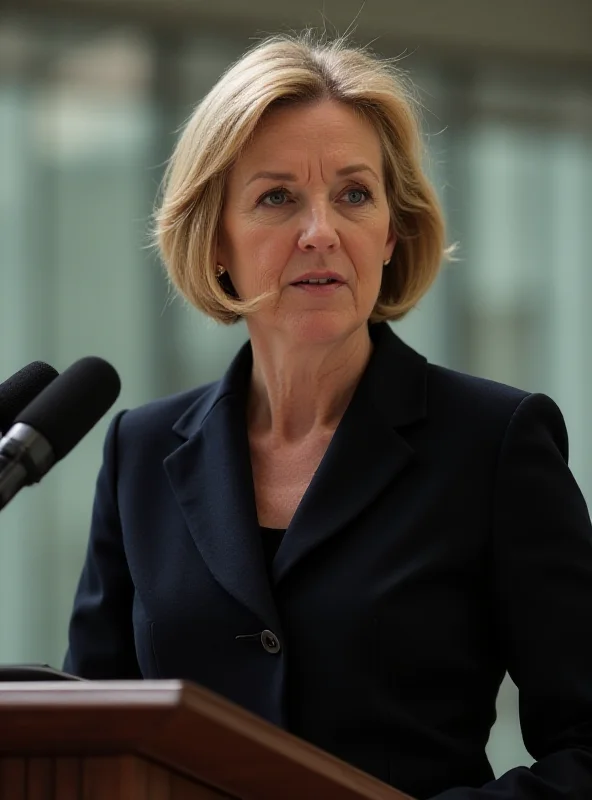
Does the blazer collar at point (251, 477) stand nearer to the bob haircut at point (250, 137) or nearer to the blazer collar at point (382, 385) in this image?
the blazer collar at point (382, 385)

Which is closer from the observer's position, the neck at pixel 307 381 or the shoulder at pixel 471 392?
the shoulder at pixel 471 392

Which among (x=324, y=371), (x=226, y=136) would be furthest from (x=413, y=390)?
(x=226, y=136)

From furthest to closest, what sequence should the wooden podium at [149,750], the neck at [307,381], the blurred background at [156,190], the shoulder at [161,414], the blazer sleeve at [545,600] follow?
the blurred background at [156,190] < the shoulder at [161,414] < the neck at [307,381] < the blazer sleeve at [545,600] < the wooden podium at [149,750]

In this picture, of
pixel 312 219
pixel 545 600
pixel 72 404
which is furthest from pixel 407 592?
pixel 72 404

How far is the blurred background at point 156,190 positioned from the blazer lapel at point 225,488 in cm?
266

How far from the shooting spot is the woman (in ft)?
5.15

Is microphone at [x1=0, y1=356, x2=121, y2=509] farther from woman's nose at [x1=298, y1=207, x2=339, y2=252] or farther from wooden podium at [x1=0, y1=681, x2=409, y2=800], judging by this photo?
woman's nose at [x1=298, y1=207, x2=339, y2=252]

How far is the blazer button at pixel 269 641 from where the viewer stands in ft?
5.28

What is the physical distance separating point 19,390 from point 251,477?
0.65 meters

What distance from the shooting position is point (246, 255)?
5.98 ft

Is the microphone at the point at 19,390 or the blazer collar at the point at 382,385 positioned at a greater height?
the microphone at the point at 19,390

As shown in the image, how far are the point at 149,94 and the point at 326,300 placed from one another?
323 centimetres

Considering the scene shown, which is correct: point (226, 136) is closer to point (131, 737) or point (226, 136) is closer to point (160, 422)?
point (160, 422)

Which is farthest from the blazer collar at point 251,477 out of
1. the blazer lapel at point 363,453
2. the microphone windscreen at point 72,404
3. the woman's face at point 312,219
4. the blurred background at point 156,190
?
the blurred background at point 156,190
